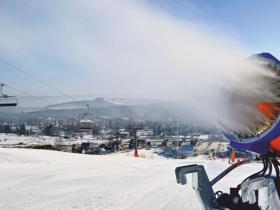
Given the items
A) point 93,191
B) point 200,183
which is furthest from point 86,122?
point 200,183

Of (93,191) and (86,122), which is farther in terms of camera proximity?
(86,122)

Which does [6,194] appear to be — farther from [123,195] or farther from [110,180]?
[110,180]

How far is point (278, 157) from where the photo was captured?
3.90 meters

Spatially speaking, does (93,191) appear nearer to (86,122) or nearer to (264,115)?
(264,115)

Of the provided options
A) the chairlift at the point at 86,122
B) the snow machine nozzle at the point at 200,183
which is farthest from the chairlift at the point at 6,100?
the snow machine nozzle at the point at 200,183

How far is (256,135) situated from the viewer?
141 inches

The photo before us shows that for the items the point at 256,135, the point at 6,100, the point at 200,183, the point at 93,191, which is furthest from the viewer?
the point at 6,100

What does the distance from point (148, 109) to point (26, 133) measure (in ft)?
561

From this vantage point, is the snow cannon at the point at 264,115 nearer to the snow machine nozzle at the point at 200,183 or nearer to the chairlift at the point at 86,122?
the snow machine nozzle at the point at 200,183

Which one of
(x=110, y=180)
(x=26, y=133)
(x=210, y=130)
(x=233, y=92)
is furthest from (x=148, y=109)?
(x=26, y=133)

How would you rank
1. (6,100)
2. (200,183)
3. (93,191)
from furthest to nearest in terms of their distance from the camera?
(6,100) < (93,191) < (200,183)

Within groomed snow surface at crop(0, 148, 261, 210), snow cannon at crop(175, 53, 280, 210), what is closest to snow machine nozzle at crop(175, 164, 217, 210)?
snow cannon at crop(175, 53, 280, 210)

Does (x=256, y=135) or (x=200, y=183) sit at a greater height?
(x=256, y=135)

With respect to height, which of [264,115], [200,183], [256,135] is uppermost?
[264,115]
